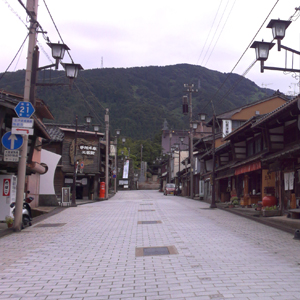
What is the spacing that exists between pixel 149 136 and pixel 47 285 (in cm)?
11643

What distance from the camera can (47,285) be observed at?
618cm

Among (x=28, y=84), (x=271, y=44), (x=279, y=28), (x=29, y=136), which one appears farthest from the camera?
(x=29, y=136)

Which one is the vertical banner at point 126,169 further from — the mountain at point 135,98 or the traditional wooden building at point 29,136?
the traditional wooden building at point 29,136

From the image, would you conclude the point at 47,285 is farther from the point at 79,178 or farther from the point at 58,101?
the point at 58,101

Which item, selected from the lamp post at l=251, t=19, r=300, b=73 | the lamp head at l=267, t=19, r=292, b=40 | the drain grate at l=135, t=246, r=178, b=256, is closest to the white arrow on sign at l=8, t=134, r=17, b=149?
the drain grate at l=135, t=246, r=178, b=256

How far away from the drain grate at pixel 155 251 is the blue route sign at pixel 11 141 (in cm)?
578

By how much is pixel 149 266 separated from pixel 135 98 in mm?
148504

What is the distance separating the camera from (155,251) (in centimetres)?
905

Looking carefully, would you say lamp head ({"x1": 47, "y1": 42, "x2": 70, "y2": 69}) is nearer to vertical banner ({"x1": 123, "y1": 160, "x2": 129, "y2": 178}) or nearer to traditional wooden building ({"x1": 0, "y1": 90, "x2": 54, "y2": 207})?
traditional wooden building ({"x1": 0, "y1": 90, "x2": 54, "y2": 207})

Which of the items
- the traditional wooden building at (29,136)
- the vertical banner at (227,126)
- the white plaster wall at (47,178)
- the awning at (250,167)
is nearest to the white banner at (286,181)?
the awning at (250,167)

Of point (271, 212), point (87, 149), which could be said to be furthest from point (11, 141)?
point (87, 149)

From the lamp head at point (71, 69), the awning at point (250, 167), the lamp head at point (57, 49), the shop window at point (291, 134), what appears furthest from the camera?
the awning at point (250, 167)

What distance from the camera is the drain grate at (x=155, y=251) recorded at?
8789mm

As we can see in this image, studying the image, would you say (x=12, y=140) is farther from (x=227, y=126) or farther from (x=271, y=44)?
(x=227, y=126)
